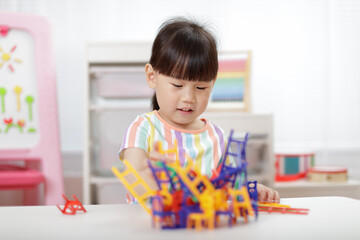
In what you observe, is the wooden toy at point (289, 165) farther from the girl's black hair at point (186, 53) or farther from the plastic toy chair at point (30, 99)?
the girl's black hair at point (186, 53)

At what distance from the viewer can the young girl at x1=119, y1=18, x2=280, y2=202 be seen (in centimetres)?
76

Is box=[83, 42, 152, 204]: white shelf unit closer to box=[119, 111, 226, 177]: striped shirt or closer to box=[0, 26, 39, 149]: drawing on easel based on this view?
box=[0, 26, 39, 149]: drawing on easel

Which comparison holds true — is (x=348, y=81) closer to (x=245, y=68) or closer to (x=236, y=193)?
(x=245, y=68)

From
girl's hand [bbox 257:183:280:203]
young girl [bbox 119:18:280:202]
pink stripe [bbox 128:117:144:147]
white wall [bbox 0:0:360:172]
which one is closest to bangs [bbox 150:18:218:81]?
young girl [bbox 119:18:280:202]

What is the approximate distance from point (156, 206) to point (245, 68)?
1.64 meters

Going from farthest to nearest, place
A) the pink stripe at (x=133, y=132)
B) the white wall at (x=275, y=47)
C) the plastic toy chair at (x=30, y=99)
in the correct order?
the white wall at (x=275, y=47)
the plastic toy chair at (x=30, y=99)
the pink stripe at (x=133, y=132)

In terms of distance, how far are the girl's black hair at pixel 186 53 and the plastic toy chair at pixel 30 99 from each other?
3.54 feet

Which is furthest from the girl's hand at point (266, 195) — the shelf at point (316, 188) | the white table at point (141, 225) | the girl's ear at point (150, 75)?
the shelf at point (316, 188)

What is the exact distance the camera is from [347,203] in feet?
1.91

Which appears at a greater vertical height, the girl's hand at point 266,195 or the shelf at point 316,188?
the girl's hand at point 266,195

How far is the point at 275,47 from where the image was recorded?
2330mm

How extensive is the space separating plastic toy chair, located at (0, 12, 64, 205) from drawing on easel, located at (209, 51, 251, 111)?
0.75 metres

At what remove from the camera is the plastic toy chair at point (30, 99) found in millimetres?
1773

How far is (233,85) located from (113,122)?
23.2 inches
